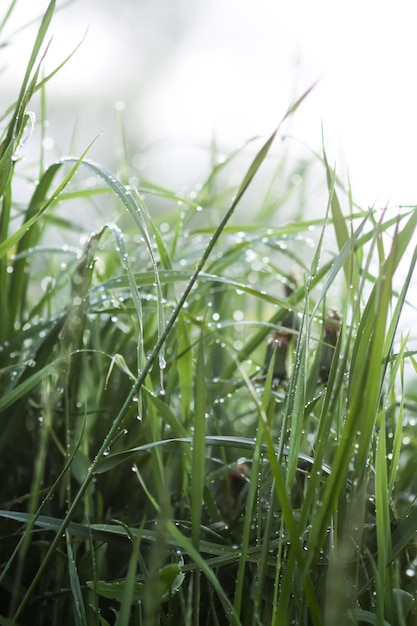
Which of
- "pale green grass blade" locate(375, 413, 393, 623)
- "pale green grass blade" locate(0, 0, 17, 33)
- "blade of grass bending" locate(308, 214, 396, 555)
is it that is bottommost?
"pale green grass blade" locate(375, 413, 393, 623)

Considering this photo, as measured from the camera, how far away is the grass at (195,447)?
0.36m

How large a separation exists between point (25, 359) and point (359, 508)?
33cm

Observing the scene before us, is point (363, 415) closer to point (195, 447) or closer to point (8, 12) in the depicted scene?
point (195, 447)

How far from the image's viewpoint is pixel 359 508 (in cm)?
39

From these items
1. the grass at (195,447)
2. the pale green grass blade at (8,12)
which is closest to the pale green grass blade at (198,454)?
the grass at (195,447)

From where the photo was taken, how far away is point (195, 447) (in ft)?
1.29

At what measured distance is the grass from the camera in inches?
14.4

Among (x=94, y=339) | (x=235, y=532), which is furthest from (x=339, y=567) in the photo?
(x=94, y=339)

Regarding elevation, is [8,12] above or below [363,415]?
above

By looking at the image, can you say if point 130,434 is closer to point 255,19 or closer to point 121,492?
point 121,492

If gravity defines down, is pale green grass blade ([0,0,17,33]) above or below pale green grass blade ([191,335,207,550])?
above

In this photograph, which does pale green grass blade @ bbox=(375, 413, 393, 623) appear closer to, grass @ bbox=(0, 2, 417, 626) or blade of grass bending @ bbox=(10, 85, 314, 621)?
grass @ bbox=(0, 2, 417, 626)

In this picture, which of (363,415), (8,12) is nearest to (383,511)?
(363,415)

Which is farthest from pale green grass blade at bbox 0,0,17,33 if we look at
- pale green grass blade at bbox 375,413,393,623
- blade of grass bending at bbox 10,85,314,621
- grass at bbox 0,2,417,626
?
pale green grass blade at bbox 375,413,393,623
